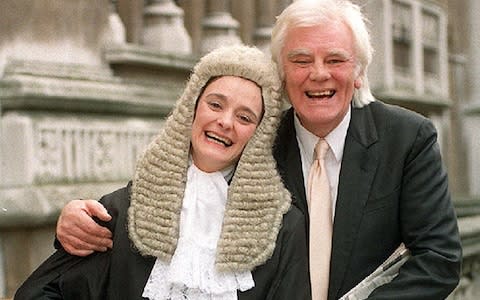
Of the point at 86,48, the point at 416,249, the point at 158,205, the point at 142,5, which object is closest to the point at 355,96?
the point at 416,249

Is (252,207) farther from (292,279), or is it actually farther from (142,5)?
(142,5)

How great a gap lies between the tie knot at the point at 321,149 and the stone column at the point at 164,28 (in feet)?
8.99

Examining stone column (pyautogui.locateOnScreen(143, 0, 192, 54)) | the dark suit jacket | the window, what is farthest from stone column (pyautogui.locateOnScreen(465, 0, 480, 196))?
the dark suit jacket

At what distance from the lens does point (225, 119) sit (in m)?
2.28

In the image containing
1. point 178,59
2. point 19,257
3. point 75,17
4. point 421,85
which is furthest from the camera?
point 421,85

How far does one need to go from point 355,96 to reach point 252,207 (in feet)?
1.67

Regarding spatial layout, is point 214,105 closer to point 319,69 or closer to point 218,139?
point 218,139

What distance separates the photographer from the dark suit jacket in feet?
8.17

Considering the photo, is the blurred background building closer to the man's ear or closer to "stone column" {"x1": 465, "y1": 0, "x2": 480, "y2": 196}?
the man's ear

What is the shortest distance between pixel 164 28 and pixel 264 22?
1.35 meters

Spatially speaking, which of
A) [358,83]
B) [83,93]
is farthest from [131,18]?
[358,83]

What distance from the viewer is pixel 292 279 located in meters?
2.29

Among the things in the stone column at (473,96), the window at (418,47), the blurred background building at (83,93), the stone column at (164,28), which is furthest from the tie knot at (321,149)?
the stone column at (473,96)

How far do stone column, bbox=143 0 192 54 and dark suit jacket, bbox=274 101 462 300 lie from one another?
2.74 metres
